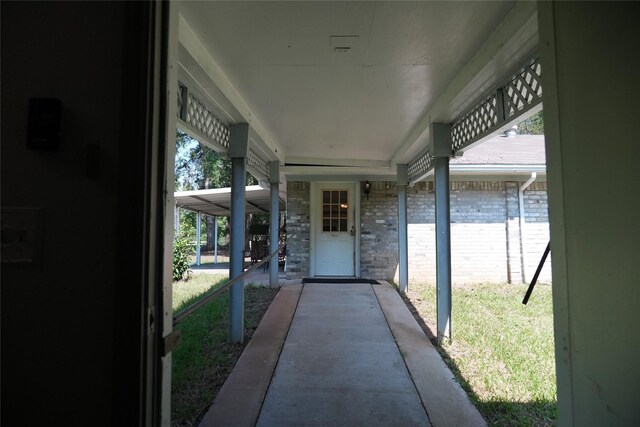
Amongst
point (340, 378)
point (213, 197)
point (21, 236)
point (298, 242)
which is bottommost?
point (340, 378)

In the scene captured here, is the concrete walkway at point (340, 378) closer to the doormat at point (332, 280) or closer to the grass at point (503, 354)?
the grass at point (503, 354)

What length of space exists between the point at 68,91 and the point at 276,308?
Result: 16.2 ft

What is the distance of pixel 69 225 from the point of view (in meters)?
0.96

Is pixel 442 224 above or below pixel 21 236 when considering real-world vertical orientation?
above

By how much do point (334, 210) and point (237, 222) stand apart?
14.7 ft

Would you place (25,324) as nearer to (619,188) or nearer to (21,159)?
(21,159)

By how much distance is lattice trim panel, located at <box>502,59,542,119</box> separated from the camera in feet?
7.98

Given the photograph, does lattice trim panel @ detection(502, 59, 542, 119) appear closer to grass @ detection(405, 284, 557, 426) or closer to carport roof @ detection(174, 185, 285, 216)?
grass @ detection(405, 284, 557, 426)

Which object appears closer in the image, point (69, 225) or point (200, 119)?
point (69, 225)

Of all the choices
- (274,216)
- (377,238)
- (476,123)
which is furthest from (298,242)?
(476,123)

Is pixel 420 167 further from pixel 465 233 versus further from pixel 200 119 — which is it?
pixel 200 119

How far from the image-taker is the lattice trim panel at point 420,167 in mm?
5500

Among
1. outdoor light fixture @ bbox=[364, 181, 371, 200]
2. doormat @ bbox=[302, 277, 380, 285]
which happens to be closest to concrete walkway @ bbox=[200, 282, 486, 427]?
doormat @ bbox=[302, 277, 380, 285]

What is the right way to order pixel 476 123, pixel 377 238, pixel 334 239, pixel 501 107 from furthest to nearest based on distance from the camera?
pixel 334 239
pixel 377 238
pixel 476 123
pixel 501 107
